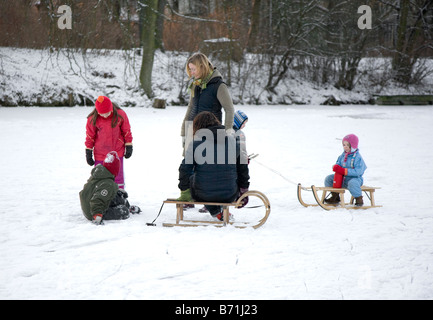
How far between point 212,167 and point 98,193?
1.15 meters

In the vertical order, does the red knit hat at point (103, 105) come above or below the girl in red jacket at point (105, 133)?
above

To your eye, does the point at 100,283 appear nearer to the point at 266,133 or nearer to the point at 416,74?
the point at 266,133

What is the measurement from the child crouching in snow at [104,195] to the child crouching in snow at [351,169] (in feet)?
8.09

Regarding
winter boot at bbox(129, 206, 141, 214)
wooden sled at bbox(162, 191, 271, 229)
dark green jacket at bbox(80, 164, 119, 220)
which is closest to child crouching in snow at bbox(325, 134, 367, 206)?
wooden sled at bbox(162, 191, 271, 229)

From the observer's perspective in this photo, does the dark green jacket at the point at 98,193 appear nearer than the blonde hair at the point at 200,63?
Yes

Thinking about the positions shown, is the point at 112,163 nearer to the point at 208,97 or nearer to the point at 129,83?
the point at 208,97

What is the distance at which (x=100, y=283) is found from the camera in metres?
3.02

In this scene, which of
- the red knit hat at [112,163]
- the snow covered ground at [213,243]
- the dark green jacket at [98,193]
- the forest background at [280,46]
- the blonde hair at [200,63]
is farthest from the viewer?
the forest background at [280,46]

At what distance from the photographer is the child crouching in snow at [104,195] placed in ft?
14.4

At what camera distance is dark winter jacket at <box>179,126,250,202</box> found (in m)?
4.28

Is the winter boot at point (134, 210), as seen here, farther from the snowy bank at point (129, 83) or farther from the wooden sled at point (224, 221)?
the snowy bank at point (129, 83)

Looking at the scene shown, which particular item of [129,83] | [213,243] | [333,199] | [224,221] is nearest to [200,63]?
[224,221]

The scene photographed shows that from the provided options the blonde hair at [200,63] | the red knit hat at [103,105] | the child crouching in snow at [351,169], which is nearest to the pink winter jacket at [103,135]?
the red knit hat at [103,105]
